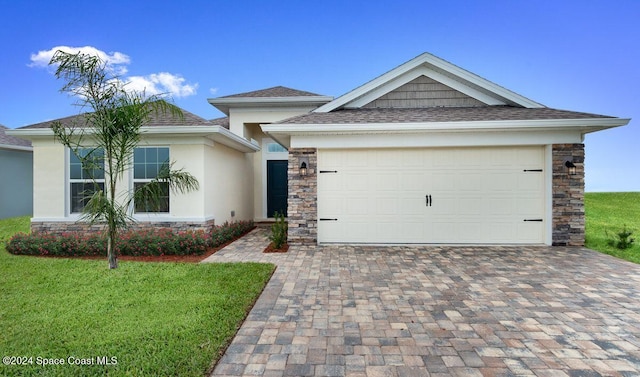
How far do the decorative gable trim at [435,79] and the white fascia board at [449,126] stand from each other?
170 cm

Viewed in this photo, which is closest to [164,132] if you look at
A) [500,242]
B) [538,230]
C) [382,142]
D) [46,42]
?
[46,42]

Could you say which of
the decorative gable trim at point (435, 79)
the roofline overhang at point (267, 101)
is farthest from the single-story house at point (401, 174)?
the roofline overhang at point (267, 101)

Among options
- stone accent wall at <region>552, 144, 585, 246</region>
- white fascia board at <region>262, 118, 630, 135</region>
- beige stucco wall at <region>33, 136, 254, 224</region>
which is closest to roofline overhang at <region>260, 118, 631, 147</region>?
white fascia board at <region>262, 118, 630, 135</region>

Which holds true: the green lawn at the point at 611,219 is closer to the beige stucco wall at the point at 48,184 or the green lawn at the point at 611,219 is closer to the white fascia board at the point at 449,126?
the white fascia board at the point at 449,126

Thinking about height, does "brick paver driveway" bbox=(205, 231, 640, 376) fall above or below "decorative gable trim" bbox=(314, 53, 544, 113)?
below

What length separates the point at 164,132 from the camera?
789cm

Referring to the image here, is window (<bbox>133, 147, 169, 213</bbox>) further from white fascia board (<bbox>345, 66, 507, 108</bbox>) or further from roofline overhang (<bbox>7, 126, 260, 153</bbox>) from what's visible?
white fascia board (<bbox>345, 66, 507, 108</bbox>)

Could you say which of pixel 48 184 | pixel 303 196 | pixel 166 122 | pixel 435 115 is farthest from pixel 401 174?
pixel 48 184

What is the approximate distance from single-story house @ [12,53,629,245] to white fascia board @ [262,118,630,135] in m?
0.02

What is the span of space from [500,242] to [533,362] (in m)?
5.67

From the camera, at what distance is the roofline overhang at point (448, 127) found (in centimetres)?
728

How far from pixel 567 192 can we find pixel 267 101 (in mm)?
9839

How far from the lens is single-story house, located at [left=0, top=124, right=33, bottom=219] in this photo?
1356cm

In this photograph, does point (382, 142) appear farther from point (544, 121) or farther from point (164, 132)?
point (164, 132)
